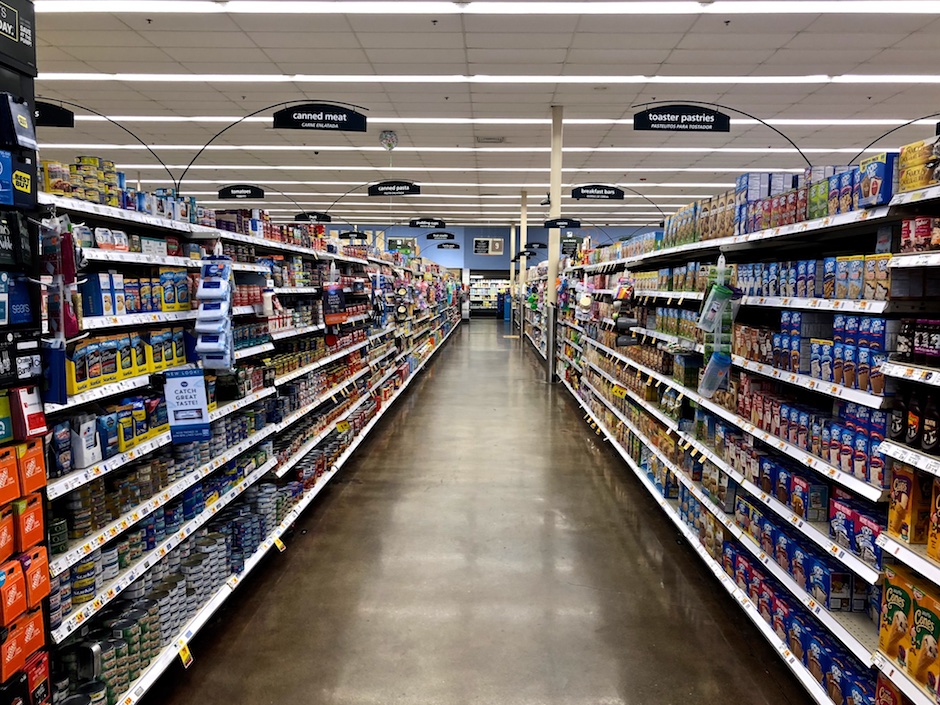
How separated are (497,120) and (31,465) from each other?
1003cm

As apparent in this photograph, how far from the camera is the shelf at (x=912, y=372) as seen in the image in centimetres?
184

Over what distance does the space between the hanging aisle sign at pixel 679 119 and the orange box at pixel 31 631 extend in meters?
6.63

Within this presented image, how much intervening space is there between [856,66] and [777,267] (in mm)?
6647

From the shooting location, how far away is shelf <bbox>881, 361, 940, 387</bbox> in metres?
1.84

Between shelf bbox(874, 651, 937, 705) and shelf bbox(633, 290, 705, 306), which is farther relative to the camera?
shelf bbox(633, 290, 705, 306)

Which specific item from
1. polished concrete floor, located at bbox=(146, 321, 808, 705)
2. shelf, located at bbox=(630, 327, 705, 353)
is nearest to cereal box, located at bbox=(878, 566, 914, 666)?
polished concrete floor, located at bbox=(146, 321, 808, 705)

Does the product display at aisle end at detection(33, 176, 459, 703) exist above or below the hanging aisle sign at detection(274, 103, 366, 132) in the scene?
below

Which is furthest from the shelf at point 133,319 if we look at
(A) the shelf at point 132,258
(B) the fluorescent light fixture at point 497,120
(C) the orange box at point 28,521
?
(B) the fluorescent light fixture at point 497,120

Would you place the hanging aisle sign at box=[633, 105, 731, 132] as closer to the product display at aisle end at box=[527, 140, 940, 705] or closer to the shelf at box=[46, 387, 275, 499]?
the product display at aisle end at box=[527, 140, 940, 705]

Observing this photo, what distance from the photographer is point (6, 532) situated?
1.85m

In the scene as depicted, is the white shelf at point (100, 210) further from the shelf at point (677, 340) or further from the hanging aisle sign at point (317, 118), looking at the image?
the hanging aisle sign at point (317, 118)

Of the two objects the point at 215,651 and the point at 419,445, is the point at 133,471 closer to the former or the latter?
the point at 215,651

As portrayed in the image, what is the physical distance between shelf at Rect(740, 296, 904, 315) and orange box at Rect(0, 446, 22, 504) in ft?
9.57

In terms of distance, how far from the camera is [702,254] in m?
4.83
